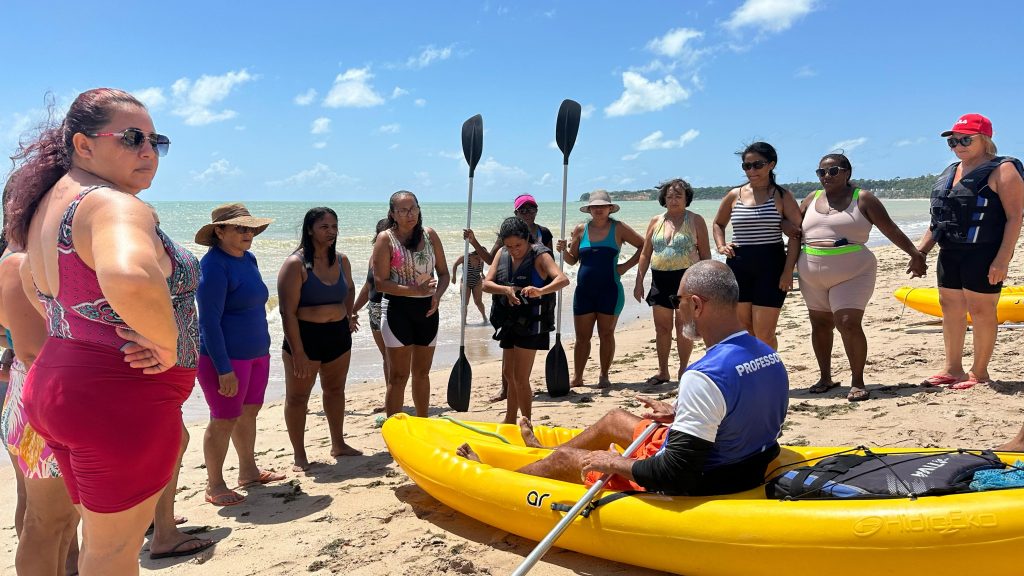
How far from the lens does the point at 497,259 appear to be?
16.7ft

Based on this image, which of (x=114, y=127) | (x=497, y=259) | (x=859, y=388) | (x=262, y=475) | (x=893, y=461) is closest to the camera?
(x=114, y=127)

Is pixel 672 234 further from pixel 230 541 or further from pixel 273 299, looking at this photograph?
pixel 273 299

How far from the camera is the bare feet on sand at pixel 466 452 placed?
395cm

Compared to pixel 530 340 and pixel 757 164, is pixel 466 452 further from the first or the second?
pixel 757 164

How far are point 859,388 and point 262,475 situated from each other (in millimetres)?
4230

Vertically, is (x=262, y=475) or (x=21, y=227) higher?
(x=21, y=227)

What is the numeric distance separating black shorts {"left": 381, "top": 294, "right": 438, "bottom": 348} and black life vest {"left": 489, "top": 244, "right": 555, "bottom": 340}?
49cm

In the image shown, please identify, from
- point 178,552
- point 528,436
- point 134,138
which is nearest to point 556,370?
point 528,436

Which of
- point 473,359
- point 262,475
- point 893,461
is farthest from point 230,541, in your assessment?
point 473,359

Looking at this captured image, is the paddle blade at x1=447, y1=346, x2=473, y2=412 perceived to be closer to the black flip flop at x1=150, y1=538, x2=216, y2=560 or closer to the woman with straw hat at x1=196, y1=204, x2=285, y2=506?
the woman with straw hat at x1=196, y1=204, x2=285, y2=506

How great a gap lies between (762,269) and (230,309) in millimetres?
3869

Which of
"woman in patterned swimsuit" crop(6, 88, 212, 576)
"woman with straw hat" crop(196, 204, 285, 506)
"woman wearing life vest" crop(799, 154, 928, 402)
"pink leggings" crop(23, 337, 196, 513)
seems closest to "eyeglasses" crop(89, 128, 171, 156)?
"woman in patterned swimsuit" crop(6, 88, 212, 576)

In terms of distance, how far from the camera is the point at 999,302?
7828 mm

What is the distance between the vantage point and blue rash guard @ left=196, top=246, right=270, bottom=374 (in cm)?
392
